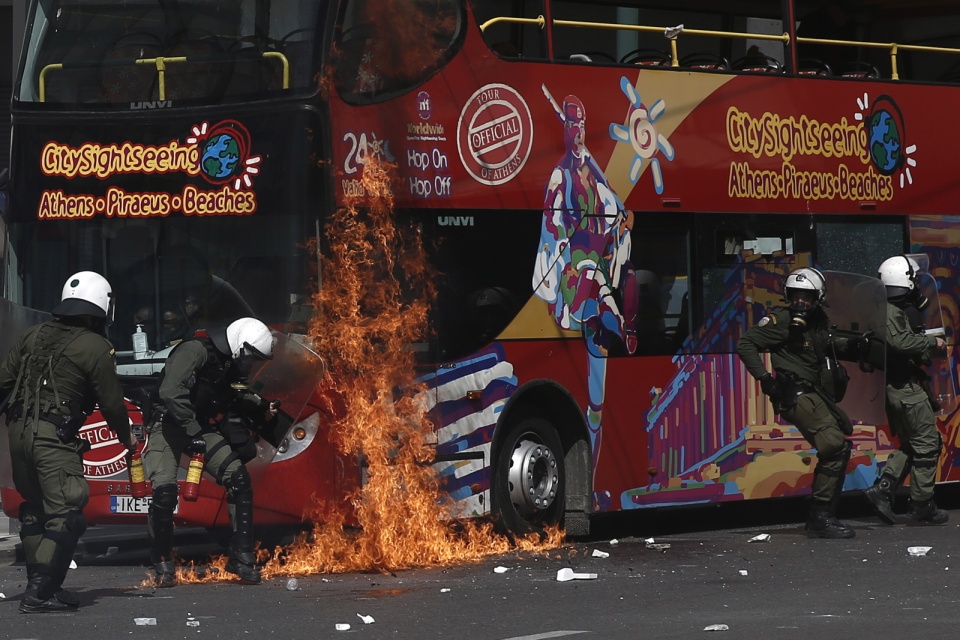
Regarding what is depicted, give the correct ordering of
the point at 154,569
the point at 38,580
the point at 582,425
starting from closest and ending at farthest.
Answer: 1. the point at 38,580
2. the point at 154,569
3. the point at 582,425

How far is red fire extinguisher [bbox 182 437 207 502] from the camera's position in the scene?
10.4m

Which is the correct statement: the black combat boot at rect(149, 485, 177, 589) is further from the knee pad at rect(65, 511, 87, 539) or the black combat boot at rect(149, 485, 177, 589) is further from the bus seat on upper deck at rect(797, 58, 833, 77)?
the bus seat on upper deck at rect(797, 58, 833, 77)

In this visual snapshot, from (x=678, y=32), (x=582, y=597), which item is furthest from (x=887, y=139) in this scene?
(x=582, y=597)

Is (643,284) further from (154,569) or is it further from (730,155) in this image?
(154,569)

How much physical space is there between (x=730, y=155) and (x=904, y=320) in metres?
1.69

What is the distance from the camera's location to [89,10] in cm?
1160

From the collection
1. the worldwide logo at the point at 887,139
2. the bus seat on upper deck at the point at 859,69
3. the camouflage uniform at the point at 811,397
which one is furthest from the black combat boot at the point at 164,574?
the bus seat on upper deck at the point at 859,69

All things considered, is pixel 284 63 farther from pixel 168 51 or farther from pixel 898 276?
pixel 898 276

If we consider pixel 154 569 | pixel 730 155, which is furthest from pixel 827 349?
pixel 154 569

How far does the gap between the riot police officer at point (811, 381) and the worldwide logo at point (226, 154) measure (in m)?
3.63

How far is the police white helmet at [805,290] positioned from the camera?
12.6m

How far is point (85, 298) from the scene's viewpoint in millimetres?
9742

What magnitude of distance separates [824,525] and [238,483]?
4.32 meters

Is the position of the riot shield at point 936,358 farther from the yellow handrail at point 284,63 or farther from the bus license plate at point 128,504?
the bus license plate at point 128,504
